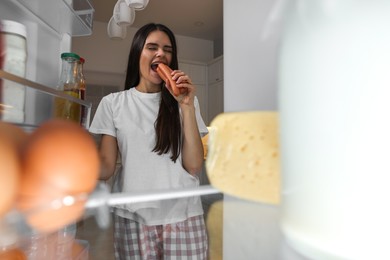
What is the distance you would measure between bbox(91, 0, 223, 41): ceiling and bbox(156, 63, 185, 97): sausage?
137 mm

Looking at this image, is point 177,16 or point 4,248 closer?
point 4,248

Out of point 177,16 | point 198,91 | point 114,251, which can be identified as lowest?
point 114,251

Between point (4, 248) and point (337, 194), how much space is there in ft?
0.48

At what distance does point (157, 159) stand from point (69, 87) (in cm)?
7

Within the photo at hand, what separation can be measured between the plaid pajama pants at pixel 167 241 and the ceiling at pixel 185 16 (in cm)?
22

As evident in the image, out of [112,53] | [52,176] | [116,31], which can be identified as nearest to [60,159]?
[52,176]

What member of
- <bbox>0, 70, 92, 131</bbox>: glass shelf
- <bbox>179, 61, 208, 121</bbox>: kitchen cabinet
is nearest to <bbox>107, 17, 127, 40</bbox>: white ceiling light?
<bbox>179, 61, 208, 121</bbox>: kitchen cabinet

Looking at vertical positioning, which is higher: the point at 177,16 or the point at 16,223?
the point at 177,16

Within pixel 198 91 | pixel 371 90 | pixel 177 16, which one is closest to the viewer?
pixel 371 90

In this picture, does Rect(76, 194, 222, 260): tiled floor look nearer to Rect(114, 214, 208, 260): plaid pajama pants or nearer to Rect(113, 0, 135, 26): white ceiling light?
Rect(114, 214, 208, 260): plaid pajama pants

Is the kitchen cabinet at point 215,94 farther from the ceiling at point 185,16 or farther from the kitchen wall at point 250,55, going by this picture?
the ceiling at point 185,16

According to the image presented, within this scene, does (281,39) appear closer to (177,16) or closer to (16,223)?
(16,223)

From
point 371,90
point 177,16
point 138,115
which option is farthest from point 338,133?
point 177,16

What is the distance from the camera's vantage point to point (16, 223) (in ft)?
0.36
